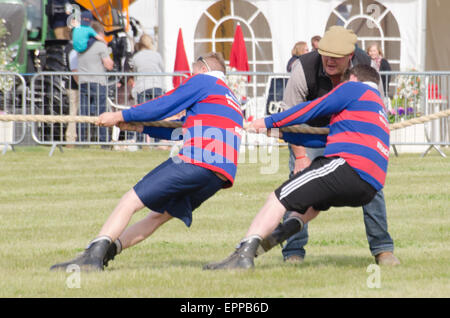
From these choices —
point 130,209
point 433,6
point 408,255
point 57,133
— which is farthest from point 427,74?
point 130,209

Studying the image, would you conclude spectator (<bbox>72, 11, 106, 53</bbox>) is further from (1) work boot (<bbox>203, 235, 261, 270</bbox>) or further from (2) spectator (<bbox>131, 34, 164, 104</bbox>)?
(1) work boot (<bbox>203, 235, 261, 270</bbox>)

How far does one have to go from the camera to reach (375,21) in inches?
730

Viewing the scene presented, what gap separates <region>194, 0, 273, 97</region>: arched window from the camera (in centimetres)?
1845

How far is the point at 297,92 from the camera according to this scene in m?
7.09

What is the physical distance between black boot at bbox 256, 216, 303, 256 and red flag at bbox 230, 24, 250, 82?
10616 millimetres

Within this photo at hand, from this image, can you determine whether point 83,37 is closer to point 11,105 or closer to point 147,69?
point 147,69

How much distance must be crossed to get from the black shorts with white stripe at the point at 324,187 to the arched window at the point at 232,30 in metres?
12.3

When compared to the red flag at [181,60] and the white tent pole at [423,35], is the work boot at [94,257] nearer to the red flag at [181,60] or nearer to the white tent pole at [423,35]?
the red flag at [181,60]

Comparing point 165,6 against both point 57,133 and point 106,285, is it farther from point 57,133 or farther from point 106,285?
point 106,285

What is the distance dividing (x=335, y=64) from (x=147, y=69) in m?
9.87

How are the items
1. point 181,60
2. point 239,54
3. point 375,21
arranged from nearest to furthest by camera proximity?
point 181,60 < point 239,54 < point 375,21

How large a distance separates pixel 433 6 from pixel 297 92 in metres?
12.9

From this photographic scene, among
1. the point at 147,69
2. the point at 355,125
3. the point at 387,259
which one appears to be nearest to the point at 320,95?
the point at 355,125

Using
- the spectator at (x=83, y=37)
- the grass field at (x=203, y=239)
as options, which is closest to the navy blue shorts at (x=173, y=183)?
the grass field at (x=203, y=239)
